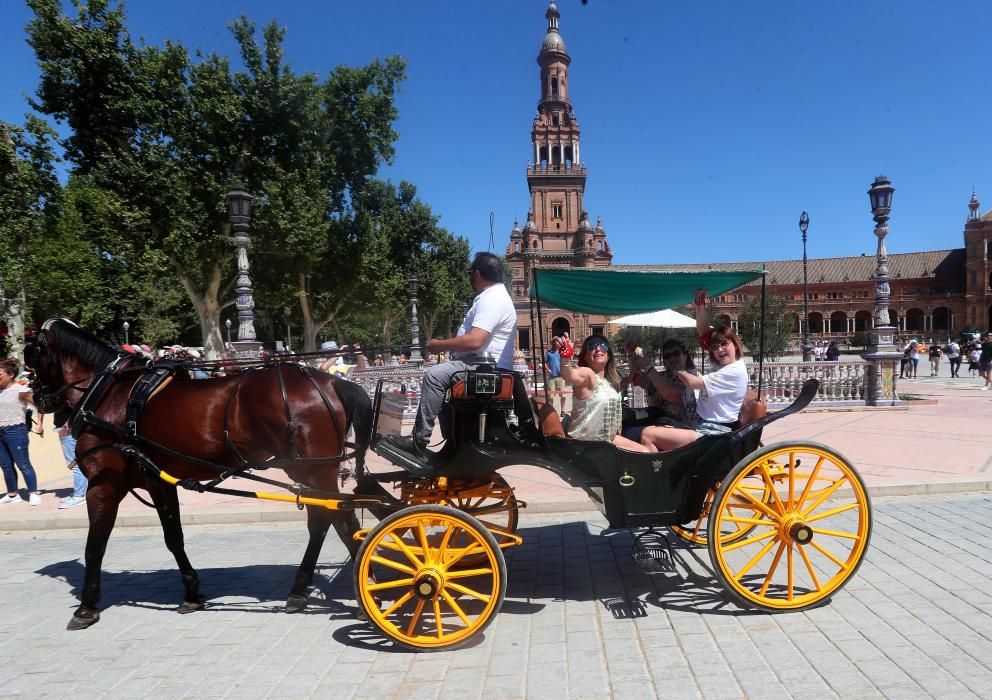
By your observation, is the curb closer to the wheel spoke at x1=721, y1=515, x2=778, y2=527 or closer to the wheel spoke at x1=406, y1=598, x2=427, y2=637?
the wheel spoke at x1=721, y1=515, x2=778, y2=527

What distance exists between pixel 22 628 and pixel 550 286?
4.41 meters

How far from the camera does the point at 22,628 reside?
3697mm

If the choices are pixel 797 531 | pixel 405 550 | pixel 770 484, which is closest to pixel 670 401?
pixel 770 484

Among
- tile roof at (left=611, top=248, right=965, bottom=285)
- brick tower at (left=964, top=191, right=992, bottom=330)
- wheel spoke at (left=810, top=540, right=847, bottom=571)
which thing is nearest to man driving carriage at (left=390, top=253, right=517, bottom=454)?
wheel spoke at (left=810, top=540, right=847, bottom=571)

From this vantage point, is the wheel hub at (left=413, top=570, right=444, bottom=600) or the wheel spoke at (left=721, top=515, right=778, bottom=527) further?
the wheel spoke at (left=721, top=515, right=778, bottom=527)

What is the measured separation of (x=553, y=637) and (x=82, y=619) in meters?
3.00

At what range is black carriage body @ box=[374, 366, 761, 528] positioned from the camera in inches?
136

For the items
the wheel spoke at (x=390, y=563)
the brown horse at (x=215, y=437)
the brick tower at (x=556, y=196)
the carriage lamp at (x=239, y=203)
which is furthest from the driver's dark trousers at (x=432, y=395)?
the brick tower at (x=556, y=196)

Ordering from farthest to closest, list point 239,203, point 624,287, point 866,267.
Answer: point 866,267, point 239,203, point 624,287

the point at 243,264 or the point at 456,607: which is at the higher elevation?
the point at 243,264

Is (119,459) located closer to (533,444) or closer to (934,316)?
(533,444)

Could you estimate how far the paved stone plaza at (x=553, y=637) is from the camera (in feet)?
9.30

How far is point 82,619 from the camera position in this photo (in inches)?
144

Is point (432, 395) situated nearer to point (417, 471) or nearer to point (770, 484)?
point (417, 471)
